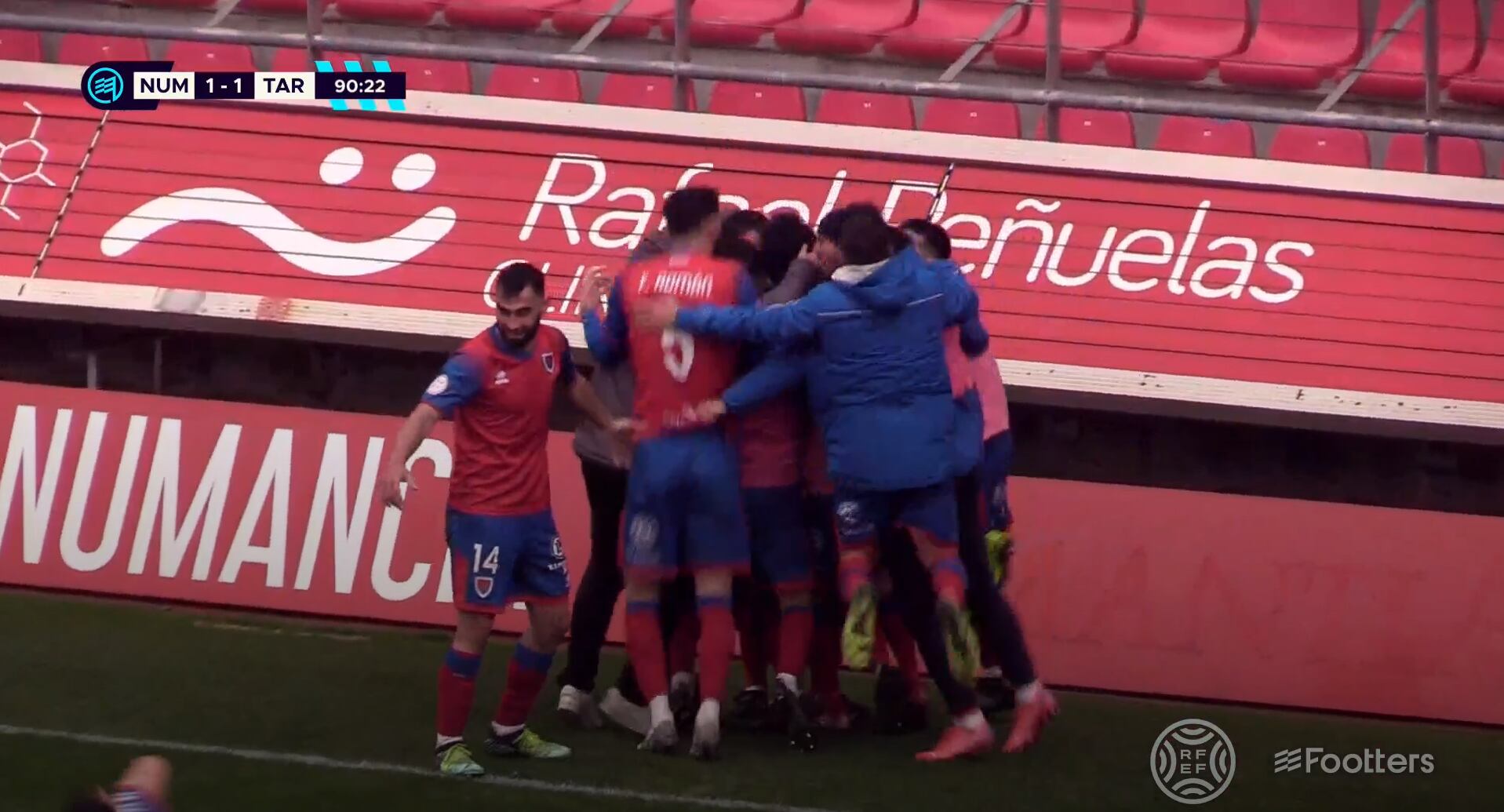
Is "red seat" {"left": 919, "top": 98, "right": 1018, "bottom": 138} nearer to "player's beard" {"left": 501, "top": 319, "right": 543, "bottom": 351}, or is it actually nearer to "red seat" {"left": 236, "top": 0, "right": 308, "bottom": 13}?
"red seat" {"left": 236, "top": 0, "right": 308, "bottom": 13}

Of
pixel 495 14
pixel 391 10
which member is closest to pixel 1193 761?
pixel 495 14

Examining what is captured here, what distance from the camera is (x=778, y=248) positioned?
730 cm

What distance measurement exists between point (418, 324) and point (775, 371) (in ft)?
11.8

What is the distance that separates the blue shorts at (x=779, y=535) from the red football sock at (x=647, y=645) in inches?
18.5

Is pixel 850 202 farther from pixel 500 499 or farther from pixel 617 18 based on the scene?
pixel 500 499

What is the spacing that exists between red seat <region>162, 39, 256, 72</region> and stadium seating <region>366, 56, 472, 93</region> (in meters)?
0.89

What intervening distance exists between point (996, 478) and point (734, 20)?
678cm

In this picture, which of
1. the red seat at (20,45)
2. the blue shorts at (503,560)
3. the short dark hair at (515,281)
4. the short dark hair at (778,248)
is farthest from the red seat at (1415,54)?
the red seat at (20,45)

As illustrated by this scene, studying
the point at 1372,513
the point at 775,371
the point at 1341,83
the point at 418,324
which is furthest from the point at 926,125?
the point at 775,371

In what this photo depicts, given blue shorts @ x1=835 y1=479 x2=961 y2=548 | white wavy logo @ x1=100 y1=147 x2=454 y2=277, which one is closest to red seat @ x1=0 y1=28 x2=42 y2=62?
white wavy logo @ x1=100 y1=147 x2=454 y2=277

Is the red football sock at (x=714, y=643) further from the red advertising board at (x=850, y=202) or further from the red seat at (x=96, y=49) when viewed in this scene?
the red seat at (x=96, y=49)

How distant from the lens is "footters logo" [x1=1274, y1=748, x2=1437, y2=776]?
7121 mm

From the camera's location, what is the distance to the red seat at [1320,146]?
39.7 feet

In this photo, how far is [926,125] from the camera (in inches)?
492
